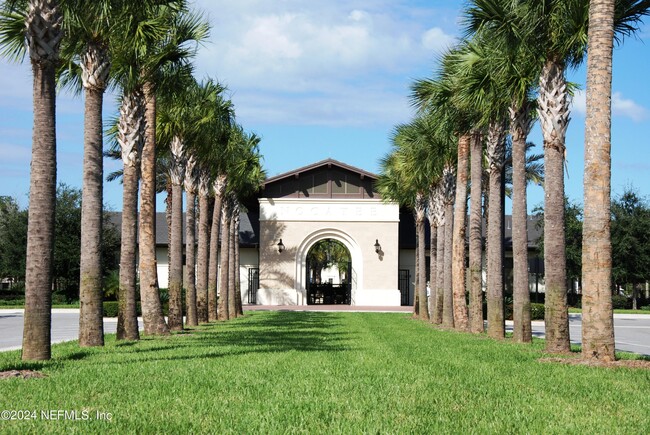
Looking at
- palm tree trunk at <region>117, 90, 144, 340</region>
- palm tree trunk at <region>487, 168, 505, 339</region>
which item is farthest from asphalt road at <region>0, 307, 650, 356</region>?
palm tree trunk at <region>487, 168, 505, 339</region>

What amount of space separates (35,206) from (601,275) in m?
8.87

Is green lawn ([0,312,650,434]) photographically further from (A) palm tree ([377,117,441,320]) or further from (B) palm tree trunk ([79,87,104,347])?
(A) palm tree ([377,117,441,320])

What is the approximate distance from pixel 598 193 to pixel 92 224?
9.40 meters

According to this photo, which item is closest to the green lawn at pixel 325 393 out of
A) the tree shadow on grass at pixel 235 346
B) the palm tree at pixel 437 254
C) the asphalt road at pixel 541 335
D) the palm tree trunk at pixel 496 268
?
the tree shadow on grass at pixel 235 346

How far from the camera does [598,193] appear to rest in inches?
488

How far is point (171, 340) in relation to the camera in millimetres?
18250

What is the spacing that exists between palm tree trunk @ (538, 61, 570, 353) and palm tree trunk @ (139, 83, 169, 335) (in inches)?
396

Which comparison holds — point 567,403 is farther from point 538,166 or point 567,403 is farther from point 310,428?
point 538,166

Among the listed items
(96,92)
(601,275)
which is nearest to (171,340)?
(96,92)

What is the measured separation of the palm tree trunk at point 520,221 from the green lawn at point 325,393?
13.1 feet

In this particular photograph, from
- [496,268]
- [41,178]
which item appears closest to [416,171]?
[496,268]

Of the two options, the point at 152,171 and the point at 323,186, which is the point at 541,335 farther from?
the point at 323,186

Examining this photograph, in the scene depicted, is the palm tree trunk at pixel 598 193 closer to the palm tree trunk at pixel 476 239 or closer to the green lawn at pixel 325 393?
the green lawn at pixel 325 393

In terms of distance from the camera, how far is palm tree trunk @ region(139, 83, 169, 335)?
2012 cm
